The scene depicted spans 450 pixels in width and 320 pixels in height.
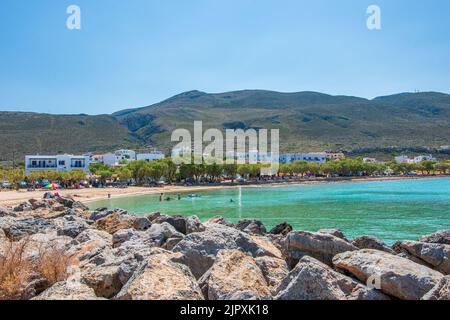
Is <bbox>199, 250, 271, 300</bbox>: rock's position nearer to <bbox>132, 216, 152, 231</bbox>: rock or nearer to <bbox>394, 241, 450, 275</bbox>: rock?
<bbox>394, 241, 450, 275</bbox>: rock

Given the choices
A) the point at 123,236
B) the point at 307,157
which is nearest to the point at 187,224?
the point at 123,236

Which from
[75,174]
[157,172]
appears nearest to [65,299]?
[75,174]

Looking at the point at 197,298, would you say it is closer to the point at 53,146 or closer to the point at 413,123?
the point at 53,146

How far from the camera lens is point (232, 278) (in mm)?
6523

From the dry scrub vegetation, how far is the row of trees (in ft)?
223

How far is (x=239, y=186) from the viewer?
8581 centimetres

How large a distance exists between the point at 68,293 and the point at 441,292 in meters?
4.65

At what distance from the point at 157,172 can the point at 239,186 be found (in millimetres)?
15837

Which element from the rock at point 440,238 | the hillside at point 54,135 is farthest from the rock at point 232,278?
the hillside at point 54,135

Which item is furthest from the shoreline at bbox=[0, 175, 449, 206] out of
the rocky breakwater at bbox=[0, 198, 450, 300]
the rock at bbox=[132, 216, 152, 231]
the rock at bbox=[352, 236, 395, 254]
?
the rock at bbox=[352, 236, 395, 254]

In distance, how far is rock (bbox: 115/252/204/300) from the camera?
546 centimetres

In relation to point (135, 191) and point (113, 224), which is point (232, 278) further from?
point (135, 191)

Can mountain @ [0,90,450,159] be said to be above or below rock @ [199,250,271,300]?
above

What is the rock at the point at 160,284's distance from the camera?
5.46 metres
